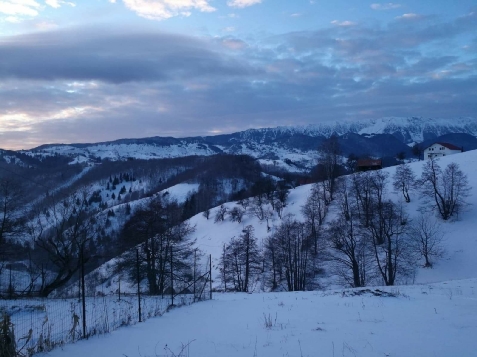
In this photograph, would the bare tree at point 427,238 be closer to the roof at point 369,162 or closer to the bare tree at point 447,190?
the bare tree at point 447,190

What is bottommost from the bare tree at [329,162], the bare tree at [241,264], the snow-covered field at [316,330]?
the bare tree at [241,264]

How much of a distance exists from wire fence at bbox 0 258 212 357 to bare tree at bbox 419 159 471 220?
33.8m

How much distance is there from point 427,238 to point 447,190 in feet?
37.1

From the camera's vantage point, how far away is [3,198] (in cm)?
2234

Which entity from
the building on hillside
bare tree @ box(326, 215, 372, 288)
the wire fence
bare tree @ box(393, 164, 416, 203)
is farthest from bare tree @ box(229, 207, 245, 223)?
the wire fence

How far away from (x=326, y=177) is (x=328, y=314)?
4843cm

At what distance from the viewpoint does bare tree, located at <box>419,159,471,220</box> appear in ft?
131

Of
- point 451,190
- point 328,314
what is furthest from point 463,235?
point 328,314

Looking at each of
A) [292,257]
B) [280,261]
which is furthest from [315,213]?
[280,261]

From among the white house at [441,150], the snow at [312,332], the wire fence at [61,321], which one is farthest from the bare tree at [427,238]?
the white house at [441,150]

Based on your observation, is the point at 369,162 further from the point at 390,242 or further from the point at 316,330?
the point at 316,330

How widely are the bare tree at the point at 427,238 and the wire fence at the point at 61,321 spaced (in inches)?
1011

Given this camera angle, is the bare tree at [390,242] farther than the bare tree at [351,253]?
No

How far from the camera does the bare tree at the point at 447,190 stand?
131ft
